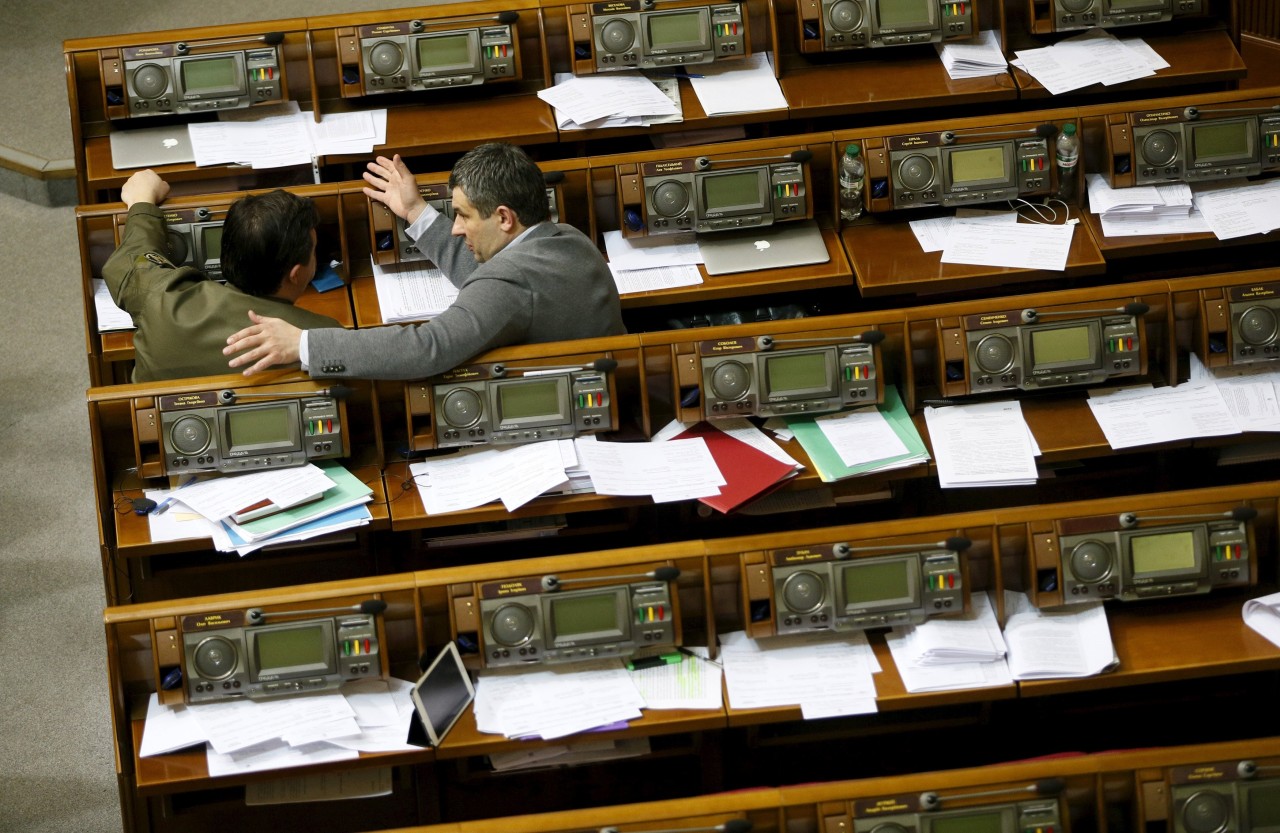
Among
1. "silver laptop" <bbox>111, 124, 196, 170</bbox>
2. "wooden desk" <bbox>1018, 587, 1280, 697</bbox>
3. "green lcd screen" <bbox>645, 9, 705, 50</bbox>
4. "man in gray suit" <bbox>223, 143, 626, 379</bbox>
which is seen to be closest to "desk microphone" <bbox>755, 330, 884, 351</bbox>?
"man in gray suit" <bbox>223, 143, 626, 379</bbox>

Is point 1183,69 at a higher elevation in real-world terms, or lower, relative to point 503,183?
higher

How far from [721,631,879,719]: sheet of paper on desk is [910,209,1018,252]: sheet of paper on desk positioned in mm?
1327

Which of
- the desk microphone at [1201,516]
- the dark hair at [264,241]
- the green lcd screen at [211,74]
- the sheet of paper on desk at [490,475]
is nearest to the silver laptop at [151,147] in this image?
the green lcd screen at [211,74]

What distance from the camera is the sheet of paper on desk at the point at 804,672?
139 inches

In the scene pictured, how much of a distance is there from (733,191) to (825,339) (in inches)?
26.5

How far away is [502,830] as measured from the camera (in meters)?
3.13

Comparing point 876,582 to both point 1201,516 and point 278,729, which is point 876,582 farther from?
point 278,729

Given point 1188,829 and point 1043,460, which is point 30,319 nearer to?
point 1043,460

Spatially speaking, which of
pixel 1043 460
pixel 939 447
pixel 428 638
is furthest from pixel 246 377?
pixel 1043 460

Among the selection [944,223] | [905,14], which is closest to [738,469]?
[944,223]

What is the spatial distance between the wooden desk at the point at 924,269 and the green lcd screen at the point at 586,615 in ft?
4.31

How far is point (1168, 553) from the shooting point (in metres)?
3.68

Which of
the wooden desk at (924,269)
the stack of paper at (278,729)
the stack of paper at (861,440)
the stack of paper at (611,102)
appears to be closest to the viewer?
the stack of paper at (278,729)

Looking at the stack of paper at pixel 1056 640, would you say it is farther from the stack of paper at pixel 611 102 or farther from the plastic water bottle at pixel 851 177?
the stack of paper at pixel 611 102
